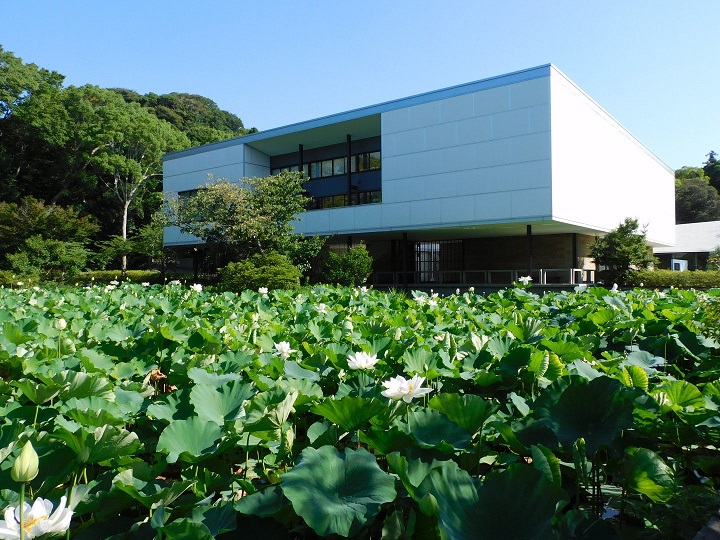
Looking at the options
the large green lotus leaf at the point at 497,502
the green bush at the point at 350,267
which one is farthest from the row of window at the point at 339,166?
the large green lotus leaf at the point at 497,502

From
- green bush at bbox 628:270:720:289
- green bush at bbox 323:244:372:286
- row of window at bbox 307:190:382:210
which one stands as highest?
row of window at bbox 307:190:382:210

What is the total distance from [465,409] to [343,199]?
2690 centimetres

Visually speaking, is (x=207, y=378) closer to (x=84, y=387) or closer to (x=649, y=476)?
(x=84, y=387)

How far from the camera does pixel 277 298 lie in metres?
6.30

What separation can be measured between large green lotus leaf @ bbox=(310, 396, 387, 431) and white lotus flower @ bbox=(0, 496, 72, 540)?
2.15 feet

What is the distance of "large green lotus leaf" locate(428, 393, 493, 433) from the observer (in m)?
→ 1.47

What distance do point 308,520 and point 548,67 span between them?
→ 20198 mm

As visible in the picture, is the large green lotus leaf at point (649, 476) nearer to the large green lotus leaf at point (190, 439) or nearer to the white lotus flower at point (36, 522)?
the large green lotus leaf at point (190, 439)

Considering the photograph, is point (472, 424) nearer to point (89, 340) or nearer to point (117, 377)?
point (117, 377)

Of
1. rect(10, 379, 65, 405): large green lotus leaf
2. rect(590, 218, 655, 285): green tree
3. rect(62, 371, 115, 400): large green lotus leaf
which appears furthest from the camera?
rect(590, 218, 655, 285): green tree

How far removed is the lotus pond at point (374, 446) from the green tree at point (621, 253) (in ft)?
66.1

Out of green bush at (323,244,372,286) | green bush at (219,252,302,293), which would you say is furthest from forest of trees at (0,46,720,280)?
green bush at (323,244,372,286)

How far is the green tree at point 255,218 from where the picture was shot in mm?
20094

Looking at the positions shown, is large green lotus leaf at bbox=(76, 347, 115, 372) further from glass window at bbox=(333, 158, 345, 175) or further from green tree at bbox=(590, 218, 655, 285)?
glass window at bbox=(333, 158, 345, 175)
